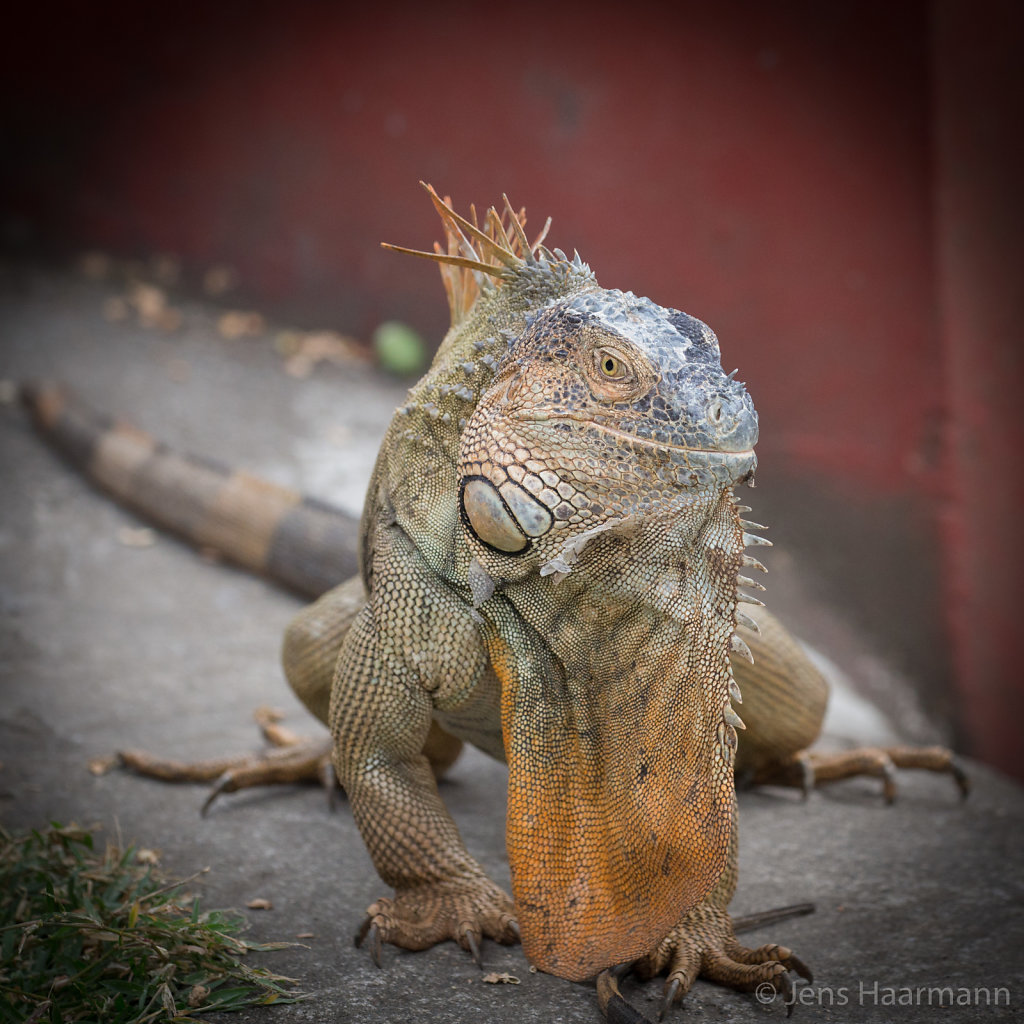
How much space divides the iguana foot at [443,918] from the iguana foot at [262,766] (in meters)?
A: 0.80

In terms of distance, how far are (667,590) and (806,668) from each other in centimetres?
119

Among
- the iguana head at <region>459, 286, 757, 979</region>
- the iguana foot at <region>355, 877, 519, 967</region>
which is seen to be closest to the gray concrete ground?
the iguana foot at <region>355, 877, 519, 967</region>

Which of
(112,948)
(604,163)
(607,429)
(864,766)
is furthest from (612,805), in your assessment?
(604,163)

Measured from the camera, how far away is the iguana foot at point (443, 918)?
2.14 metres

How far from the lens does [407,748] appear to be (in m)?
2.23

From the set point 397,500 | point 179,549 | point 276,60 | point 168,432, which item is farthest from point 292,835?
point 276,60

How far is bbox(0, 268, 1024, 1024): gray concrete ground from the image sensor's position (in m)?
2.11

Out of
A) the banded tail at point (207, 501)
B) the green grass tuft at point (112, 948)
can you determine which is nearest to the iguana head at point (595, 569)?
the green grass tuft at point (112, 948)

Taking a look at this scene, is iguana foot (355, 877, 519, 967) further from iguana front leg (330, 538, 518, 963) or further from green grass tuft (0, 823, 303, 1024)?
green grass tuft (0, 823, 303, 1024)

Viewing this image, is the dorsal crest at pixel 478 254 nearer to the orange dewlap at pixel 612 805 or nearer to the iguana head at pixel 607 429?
the iguana head at pixel 607 429

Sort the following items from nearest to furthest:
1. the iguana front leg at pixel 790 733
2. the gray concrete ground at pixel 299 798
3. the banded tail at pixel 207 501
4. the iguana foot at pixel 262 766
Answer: the gray concrete ground at pixel 299 798 → the iguana front leg at pixel 790 733 → the iguana foot at pixel 262 766 → the banded tail at pixel 207 501

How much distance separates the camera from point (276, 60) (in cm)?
638

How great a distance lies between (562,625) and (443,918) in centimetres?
71

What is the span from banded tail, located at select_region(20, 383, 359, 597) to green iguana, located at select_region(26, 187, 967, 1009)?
156 centimetres
